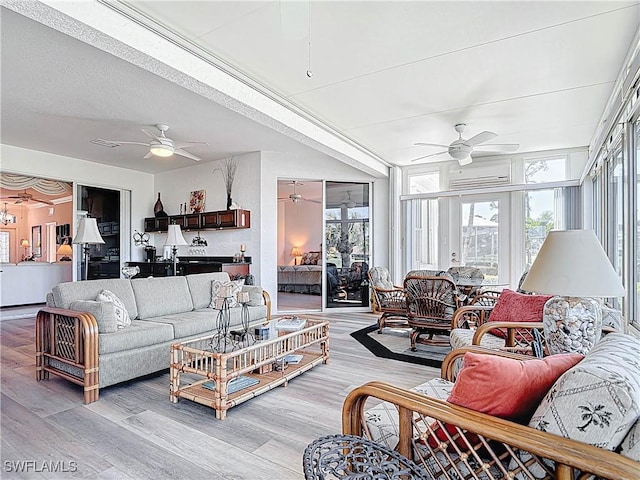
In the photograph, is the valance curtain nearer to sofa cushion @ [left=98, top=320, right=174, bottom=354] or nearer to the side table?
sofa cushion @ [left=98, top=320, right=174, bottom=354]

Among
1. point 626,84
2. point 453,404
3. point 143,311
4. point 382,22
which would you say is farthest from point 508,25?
point 143,311

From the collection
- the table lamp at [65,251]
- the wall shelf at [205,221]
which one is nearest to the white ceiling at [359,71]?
the wall shelf at [205,221]

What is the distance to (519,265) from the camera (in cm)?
613

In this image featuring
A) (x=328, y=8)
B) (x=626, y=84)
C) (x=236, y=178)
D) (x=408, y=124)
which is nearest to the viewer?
(x=328, y=8)

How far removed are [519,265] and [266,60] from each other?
17.0ft

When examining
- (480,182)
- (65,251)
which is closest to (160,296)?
(480,182)

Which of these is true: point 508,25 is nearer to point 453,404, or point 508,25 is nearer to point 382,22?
point 382,22

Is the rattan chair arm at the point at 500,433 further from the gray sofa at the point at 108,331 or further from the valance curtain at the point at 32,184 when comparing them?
the valance curtain at the point at 32,184

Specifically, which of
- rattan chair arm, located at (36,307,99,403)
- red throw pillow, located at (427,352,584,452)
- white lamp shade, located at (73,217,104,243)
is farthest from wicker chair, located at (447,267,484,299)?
white lamp shade, located at (73,217,104,243)

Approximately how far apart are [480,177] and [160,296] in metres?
5.41

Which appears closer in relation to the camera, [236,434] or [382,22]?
[236,434]

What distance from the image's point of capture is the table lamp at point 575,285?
1.72m

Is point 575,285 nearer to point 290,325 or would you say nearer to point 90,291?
point 290,325

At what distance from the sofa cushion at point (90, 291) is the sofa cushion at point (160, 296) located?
80 millimetres
